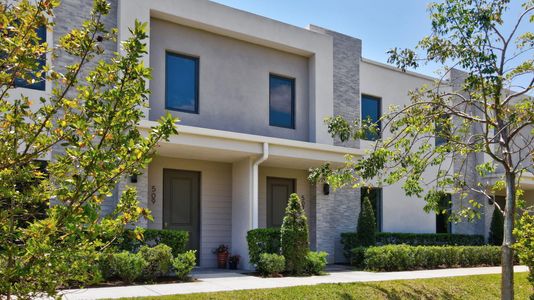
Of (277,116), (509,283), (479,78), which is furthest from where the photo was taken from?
(277,116)

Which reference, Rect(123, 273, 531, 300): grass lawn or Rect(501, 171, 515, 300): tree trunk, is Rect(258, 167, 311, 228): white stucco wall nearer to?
Rect(123, 273, 531, 300): grass lawn

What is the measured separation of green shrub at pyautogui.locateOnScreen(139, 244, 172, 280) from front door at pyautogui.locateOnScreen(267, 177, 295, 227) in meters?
4.94

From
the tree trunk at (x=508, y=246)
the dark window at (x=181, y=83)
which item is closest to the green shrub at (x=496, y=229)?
the tree trunk at (x=508, y=246)

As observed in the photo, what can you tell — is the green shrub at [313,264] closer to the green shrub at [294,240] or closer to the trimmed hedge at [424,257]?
the green shrub at [294,240]

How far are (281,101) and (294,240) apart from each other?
4.71 m

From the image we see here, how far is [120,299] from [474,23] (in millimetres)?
7281

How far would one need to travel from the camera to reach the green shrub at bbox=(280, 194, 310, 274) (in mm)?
12383

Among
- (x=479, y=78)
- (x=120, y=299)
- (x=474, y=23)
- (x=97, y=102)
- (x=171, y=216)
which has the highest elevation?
(x=474, y=23)

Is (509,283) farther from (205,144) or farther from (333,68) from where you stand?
(333,68)

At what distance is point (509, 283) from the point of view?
845 cm

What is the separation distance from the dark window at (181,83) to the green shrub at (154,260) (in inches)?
158

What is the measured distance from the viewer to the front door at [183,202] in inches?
528

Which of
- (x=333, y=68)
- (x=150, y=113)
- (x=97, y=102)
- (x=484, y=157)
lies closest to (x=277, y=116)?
(x=333, y=68)

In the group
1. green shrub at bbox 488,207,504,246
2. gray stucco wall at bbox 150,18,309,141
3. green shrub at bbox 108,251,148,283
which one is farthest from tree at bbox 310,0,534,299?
green shrub at bbox 488,207,504,246
